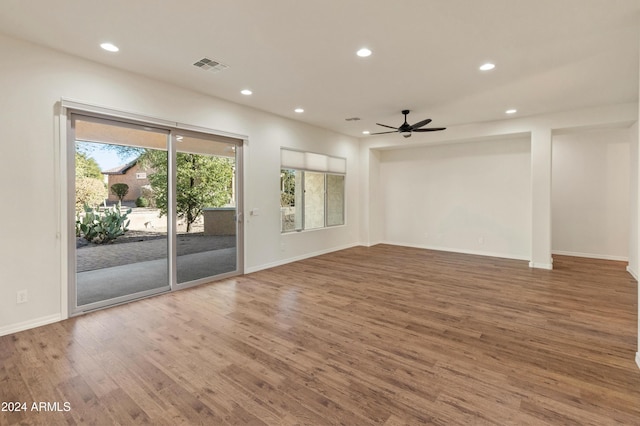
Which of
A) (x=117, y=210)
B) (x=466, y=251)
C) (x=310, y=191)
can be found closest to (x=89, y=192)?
(x=117, y=210)

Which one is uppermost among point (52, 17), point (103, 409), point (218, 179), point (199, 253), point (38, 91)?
point (52, 17)

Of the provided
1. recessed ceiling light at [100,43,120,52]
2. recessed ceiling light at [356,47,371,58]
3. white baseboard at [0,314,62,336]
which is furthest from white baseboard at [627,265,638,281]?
white baseboard at [0,314,62,336]

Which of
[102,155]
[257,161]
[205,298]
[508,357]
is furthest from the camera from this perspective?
[257,161]

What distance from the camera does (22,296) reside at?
3100mm

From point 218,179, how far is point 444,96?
3882 mm

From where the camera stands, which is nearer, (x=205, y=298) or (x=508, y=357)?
(x=508, y=357)

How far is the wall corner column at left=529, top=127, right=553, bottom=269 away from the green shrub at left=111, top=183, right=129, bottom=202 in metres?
6.94

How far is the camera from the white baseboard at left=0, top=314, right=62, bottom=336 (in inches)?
118

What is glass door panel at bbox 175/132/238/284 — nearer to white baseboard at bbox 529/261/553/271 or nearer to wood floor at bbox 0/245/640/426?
wood floor at bbox 0/245/640/426

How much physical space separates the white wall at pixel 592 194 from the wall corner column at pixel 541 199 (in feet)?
4.95

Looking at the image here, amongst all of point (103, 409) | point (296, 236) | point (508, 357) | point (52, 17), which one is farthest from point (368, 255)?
point (52, 17)

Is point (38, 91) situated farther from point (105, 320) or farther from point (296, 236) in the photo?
point (296, 236)

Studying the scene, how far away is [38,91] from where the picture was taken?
3.17m

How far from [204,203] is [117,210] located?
3.96 ft
